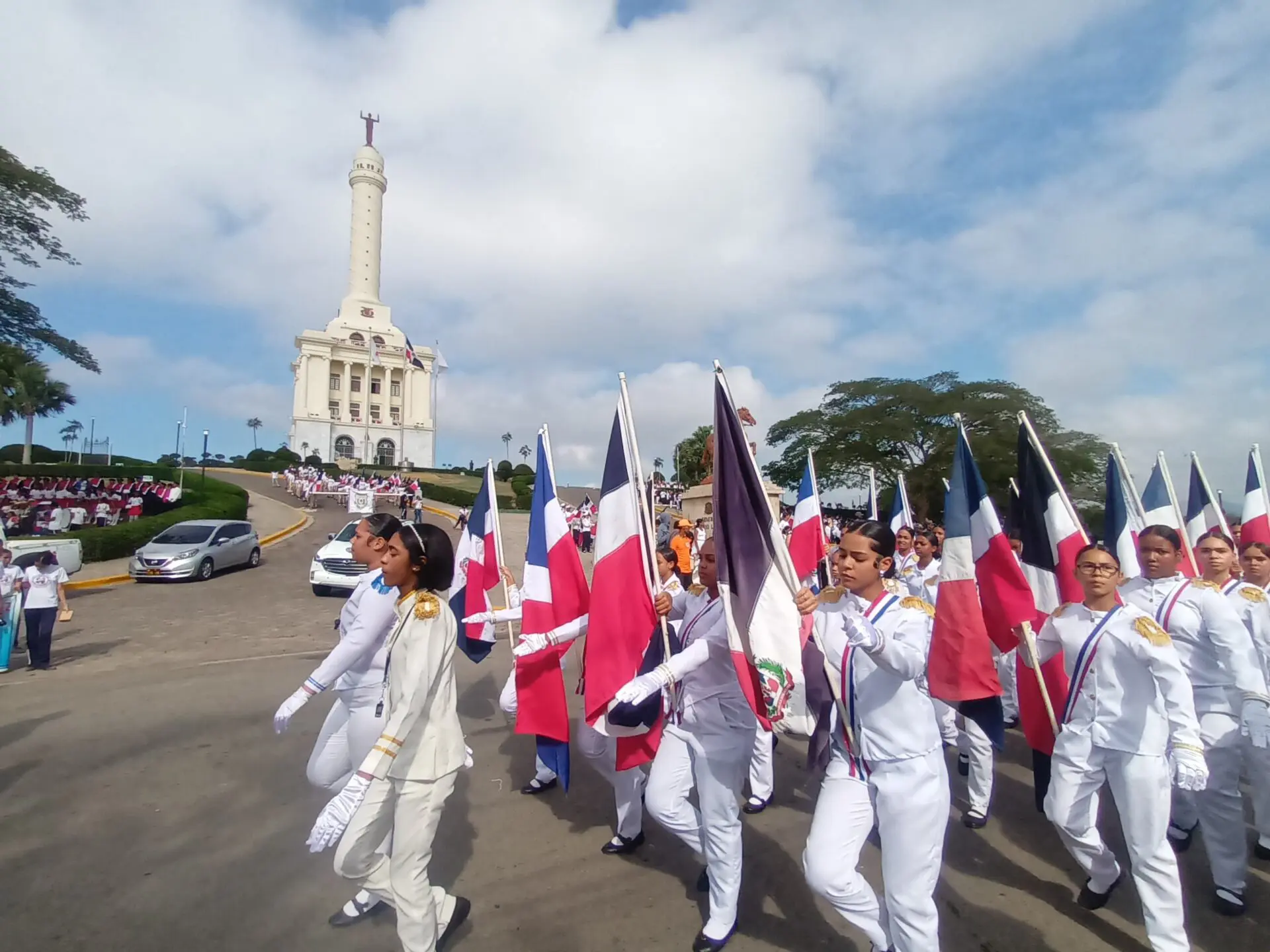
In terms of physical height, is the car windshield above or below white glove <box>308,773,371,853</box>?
above

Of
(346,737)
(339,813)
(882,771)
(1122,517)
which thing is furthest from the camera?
(1122,517)

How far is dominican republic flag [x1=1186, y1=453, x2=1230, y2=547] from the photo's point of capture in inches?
304

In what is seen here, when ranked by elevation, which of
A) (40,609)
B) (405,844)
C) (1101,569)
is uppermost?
(1101,569)

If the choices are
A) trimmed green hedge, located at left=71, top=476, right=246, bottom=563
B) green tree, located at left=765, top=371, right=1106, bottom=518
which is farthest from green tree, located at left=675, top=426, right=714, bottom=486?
trimmed green hedge, located at left=71, top=476, right=246, bottom=563

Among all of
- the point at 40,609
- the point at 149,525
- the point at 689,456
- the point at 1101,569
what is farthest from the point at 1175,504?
the point at 689,456

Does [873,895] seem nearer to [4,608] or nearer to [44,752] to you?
[44,752]

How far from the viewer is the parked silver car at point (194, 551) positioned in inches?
593

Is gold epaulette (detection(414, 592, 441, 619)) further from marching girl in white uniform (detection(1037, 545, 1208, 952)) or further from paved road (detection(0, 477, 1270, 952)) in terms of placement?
marching girl in white uniform (detection(1037, 545, 1208, 952))

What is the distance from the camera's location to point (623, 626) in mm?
4062

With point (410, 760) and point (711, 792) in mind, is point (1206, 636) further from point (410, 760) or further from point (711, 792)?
point (410, 760)

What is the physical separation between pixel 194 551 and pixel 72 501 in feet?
39.6

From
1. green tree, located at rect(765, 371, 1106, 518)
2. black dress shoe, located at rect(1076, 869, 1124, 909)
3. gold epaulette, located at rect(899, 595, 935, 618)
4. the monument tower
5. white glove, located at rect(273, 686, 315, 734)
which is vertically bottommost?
black dress shoe, located at rect(1076, 869, 1124, 909)

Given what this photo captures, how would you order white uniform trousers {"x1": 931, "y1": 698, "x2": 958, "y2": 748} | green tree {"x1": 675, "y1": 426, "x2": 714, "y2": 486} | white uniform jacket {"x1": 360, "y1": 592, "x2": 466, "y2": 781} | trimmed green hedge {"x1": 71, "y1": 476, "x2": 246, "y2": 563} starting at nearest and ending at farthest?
white uniform jacket {"x1": 360, "y1": 592, "x2": 466, "y2": 781} → white uniform trousers {"x1": 931, "y1": 698, "x2": 958, "y2": 748} → trimmed green hedge {"x1": 71, "y1": 476, "x2": 246, "y2": 563} → green tree {"x1": 675, "y1": 426, "x2": 714, "y2": 486}

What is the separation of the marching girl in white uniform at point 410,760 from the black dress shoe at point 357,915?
1.55 feet
